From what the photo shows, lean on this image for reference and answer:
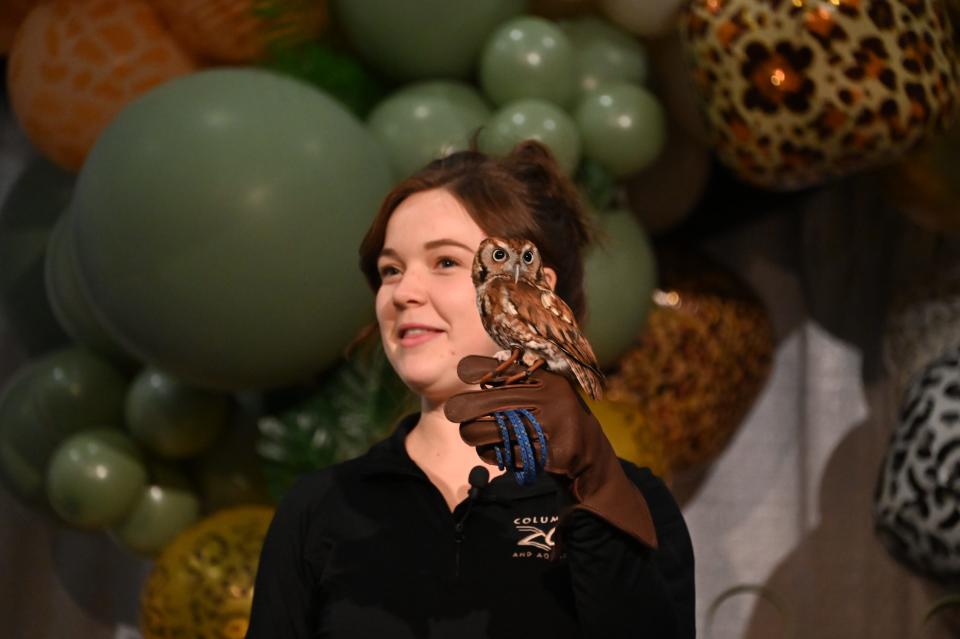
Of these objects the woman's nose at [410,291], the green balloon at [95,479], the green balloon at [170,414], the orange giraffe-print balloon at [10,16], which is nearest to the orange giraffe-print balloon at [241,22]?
the orange giraffe-print balloon at [10,16]

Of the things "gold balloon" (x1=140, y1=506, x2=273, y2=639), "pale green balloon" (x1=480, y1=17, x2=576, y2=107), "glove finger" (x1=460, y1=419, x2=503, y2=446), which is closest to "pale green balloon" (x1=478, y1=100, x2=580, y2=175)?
"pale green balloon" (x1=480, y1=17, x2=576, y2=107)

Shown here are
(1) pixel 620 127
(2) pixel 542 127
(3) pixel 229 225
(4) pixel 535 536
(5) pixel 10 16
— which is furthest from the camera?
(5) pixel 10 16

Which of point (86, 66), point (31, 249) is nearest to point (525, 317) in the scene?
point (86, 66)

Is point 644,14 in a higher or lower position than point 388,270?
lower

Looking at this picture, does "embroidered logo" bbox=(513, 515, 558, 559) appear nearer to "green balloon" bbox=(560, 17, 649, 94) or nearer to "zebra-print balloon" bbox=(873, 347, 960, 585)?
"zebra-print balloon" bbox=(873, 347, 960, 585)

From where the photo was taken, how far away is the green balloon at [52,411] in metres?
1.96

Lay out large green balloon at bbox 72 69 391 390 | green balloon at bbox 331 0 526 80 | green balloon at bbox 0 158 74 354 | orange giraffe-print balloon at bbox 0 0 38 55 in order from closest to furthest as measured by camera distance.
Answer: large green balloon at bbox 72 69 391 390, green balloon at bbox 331 0 526 80, orange giraffe-print balloon at bbox 0 0 38 55, green balloon at bbox 0 158 74 354

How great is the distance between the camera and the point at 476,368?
0.90 meters

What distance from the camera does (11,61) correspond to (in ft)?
6.53

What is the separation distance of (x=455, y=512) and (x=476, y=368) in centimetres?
16

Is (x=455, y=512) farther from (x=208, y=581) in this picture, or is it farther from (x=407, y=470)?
(x=208, y=581)

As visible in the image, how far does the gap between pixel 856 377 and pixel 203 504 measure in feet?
3.75

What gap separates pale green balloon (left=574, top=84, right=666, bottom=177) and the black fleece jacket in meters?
0.86

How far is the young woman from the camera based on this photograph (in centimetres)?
90
